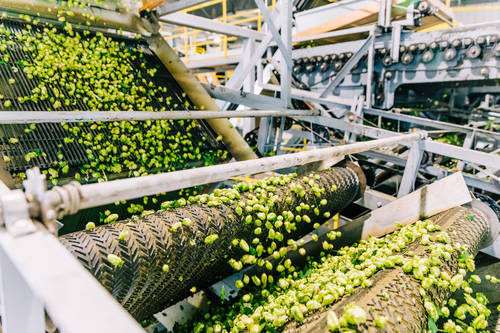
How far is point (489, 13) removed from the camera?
41.3 feet

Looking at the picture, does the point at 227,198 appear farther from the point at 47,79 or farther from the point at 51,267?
the point at 47,79

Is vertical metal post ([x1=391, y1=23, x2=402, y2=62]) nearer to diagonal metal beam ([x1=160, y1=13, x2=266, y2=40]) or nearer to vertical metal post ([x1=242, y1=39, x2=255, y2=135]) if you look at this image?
vertical metal post ([x1=242, y1=39, x2=255, y2=135])

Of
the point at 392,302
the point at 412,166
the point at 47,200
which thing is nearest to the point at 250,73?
the point at 412,166

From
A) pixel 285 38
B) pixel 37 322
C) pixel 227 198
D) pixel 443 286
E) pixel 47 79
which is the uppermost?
pixel 285 38

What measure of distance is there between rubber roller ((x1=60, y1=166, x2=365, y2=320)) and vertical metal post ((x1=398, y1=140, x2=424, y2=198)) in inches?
59.3

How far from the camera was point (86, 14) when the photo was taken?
158 inches

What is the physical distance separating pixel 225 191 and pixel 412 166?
188cm

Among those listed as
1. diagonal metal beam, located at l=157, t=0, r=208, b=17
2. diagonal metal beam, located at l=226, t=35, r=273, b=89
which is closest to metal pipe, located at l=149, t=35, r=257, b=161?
diagonal metal beam, located at l=157, t=0, r=208, b=17

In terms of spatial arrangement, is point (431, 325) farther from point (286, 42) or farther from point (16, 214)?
point (286, 42)

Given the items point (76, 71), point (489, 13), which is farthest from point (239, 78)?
point (489, 13)

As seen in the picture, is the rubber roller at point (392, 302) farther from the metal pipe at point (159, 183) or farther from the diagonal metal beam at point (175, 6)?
the diagonal metal beam at point (175, 6)

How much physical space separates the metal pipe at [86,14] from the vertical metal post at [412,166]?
12.7 ft

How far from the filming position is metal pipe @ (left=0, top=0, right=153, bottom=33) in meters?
3.63

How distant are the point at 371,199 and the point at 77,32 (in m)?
4.06
